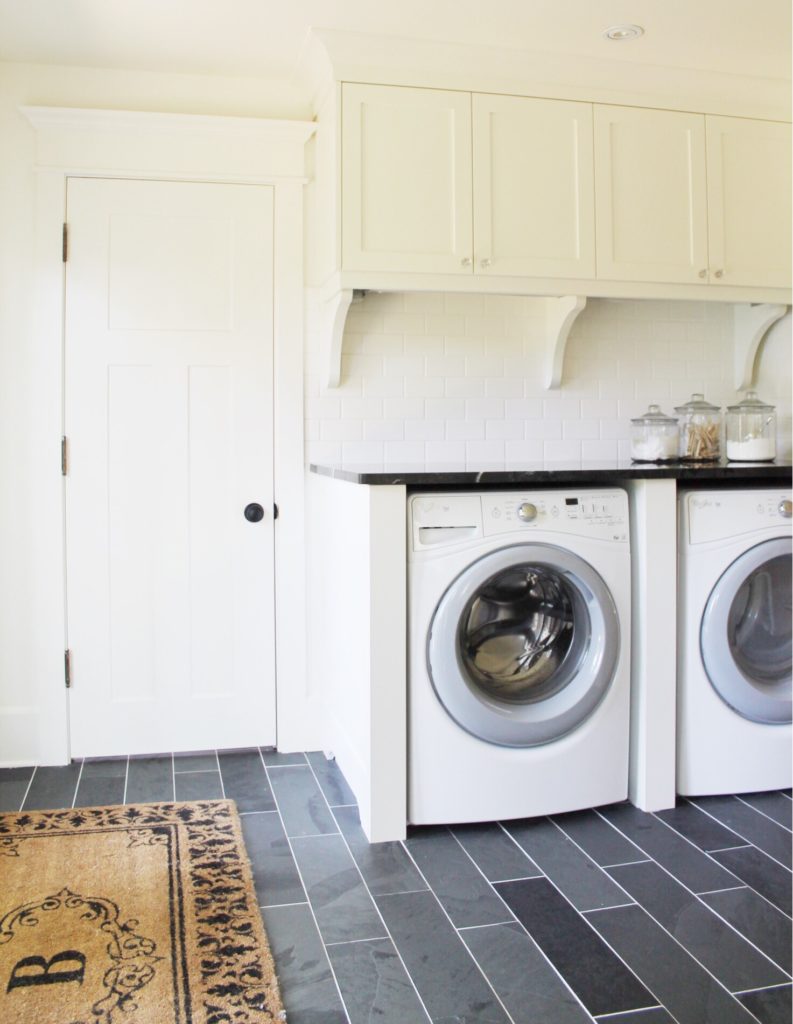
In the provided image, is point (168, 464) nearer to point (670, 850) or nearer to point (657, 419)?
point (657, 419)

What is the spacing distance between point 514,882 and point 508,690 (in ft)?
1.82

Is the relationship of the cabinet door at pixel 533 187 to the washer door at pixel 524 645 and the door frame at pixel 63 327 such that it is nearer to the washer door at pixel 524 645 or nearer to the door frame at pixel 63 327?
the door frame at pixel 63 327

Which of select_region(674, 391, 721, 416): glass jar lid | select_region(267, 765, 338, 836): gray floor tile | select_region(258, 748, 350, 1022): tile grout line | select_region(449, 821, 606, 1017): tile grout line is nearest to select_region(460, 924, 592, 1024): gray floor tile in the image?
select_region(449, 821, 606, 1017): tile grout line

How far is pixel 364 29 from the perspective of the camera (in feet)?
9.05

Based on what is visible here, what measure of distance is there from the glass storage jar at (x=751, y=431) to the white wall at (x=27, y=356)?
192 cm

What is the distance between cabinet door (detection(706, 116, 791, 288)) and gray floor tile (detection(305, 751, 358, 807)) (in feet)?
6.66

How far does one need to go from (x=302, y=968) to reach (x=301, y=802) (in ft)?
2.94

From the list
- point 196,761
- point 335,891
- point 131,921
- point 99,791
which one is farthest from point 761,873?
point 99,791

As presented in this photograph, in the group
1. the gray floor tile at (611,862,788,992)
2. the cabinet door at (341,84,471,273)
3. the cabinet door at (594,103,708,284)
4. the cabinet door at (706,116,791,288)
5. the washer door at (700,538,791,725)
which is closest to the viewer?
the gray floor tile at (611,862,788,992)

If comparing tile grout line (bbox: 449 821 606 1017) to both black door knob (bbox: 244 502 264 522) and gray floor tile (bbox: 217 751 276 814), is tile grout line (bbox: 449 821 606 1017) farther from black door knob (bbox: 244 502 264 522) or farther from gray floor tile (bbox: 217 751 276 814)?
black door knob (bbox: 244 502 264 522)

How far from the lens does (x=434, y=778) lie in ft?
8.32

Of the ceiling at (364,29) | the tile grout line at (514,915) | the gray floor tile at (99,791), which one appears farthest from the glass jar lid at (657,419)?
the gray floor tile at (99,791)

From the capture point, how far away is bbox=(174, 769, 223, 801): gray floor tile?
2.83 meters

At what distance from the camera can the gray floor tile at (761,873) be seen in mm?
2189
